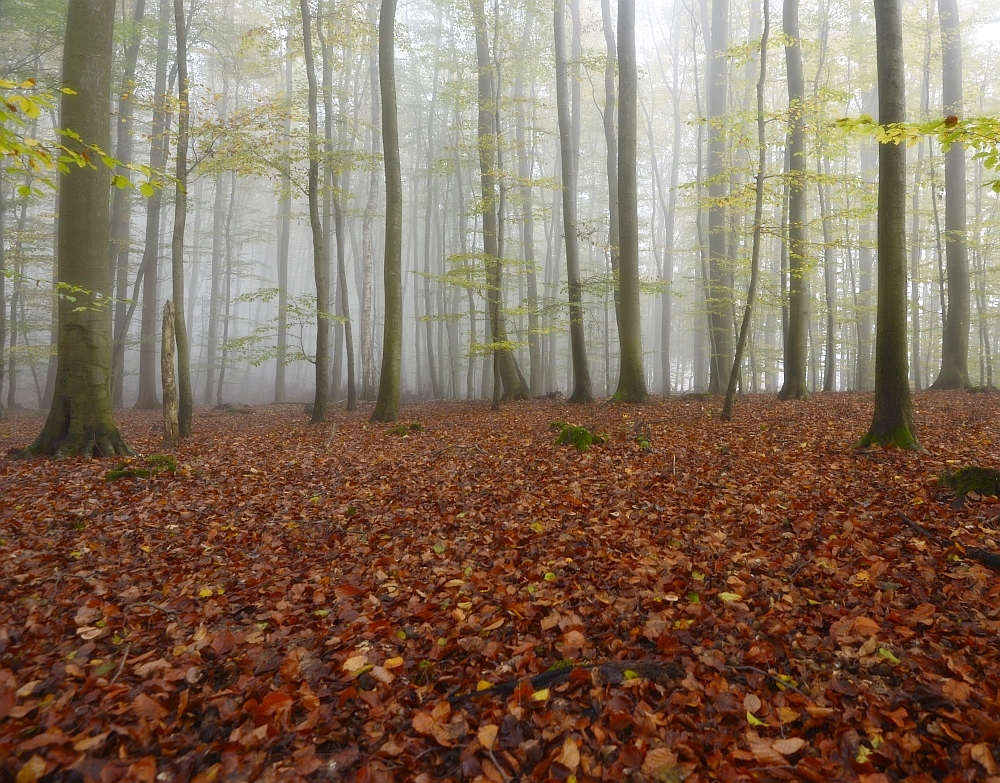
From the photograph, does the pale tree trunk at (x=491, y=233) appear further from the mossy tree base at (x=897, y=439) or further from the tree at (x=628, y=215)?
the mossy tree base at (x=897, y=439)

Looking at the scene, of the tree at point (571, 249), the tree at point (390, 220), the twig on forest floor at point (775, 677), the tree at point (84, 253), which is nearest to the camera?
the twig on forest floor at point (775, 677)

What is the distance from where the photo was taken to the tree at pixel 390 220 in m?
11.4

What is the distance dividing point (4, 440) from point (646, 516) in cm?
1257

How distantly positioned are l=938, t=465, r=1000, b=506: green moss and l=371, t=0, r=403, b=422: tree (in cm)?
970

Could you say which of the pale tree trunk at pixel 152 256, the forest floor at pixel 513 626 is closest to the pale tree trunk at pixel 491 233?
the forest floor at pixel 513 626

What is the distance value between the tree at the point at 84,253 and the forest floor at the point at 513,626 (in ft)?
3.52

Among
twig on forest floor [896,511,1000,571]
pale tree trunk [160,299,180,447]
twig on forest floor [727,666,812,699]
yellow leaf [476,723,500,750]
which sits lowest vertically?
yellow leaf [476,723,500,750]

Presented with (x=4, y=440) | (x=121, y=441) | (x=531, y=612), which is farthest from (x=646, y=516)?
(x=4, y=440)

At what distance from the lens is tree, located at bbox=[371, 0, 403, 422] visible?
37.2ft

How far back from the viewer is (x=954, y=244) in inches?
557

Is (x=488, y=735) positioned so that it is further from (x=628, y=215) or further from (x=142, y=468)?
(x=628, y=215)

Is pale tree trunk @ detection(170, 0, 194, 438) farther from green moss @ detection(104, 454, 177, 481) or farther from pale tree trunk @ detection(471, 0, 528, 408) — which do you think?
pale tree trunk @ detection(471, 0, 528, 408)

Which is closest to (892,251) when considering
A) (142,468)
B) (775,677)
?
(775,677)

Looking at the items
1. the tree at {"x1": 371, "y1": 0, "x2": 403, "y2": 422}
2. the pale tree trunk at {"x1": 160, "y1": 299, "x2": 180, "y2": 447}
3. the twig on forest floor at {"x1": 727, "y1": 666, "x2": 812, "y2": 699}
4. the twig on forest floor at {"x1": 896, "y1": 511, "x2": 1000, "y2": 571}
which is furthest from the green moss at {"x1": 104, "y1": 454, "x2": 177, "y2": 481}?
the twig on forest floor at {"x1": 896, "y1": 511, "x2": 1000, "y2": 571}
